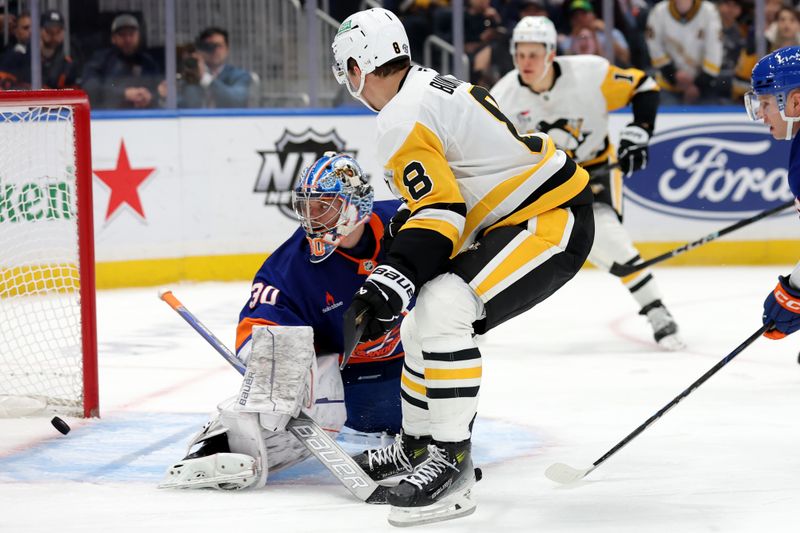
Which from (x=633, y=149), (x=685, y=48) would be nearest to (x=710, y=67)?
(x=685, y=48)

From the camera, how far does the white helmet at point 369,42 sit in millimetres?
2459

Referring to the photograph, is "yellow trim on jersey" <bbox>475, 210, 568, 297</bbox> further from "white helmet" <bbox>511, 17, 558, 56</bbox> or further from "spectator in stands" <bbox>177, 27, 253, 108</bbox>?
"spectator in stands" <bbox>177, 27, 253, 108</bbox>

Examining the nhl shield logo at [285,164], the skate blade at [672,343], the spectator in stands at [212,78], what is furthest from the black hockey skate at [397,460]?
the spectator in stands at [212,78]

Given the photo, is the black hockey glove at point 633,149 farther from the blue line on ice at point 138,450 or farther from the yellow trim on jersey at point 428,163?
the yellow trim on jersey at point 428,163

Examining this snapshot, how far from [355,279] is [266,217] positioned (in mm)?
3668

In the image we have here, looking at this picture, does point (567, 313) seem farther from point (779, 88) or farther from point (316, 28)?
point (779, 88)

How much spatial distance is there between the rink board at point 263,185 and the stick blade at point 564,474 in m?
3.87

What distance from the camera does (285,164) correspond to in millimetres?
6387

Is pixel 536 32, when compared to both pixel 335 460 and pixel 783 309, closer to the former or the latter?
pixel 783 309

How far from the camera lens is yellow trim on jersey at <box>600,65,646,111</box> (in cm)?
489

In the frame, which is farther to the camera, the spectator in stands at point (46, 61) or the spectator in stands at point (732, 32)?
the spectator in stands at point (732, 32)

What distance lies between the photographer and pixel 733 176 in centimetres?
681

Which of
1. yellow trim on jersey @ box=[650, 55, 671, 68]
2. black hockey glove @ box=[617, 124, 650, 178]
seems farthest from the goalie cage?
yellow trim on jersey @ box=[650, 55, 671, 68]

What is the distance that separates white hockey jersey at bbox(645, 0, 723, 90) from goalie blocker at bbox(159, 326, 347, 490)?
495 cm
